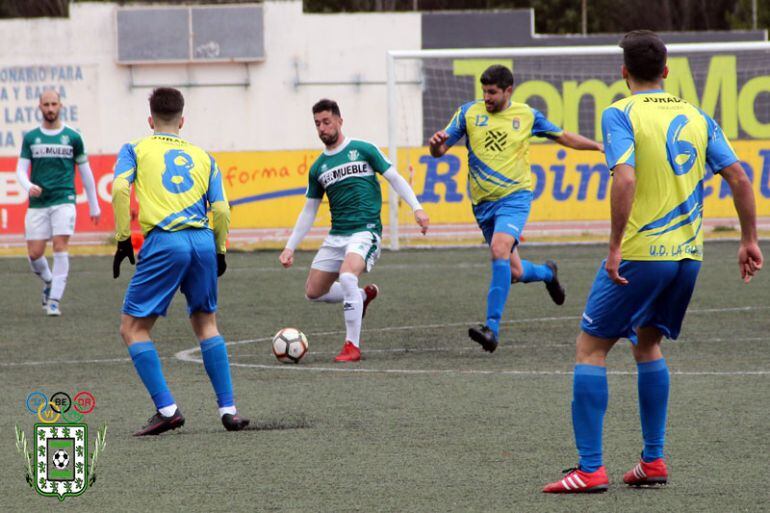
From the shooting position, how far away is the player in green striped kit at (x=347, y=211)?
10398 millimetres

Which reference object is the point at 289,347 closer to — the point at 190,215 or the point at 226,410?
the point at 226,410

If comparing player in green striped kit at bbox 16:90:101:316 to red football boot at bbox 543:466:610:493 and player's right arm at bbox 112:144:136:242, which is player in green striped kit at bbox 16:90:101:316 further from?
red football boot at bbox 543:466:610:493

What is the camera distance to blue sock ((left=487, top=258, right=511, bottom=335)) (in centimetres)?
1052

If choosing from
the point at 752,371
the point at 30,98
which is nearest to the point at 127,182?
the point at 752,371

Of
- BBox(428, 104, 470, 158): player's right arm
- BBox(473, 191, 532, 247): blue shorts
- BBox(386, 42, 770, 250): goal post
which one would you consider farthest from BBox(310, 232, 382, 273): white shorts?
BBox(386, 42, 770, 250): goal post

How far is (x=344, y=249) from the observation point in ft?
35.2

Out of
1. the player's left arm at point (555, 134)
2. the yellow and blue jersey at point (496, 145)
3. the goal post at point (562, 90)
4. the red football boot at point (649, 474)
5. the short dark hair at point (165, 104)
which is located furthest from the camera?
the goal post at point (562, 90)

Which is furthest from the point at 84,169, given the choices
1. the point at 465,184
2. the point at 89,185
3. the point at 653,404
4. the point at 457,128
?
the point at 465,184

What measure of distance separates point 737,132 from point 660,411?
63.0 ft

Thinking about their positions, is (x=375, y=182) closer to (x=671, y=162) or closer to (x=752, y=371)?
(x=752, y=371)

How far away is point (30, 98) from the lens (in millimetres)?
28453

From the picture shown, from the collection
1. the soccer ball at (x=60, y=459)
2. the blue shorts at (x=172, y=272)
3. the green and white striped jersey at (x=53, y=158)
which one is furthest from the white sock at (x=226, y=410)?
the green and white striped jersey at (x=53, y=158)

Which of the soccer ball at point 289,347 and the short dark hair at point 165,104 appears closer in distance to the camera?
the short dark hair at point 165,104

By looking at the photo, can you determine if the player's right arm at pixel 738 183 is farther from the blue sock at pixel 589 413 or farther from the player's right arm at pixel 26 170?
the player's right arm at pixel 26 170
